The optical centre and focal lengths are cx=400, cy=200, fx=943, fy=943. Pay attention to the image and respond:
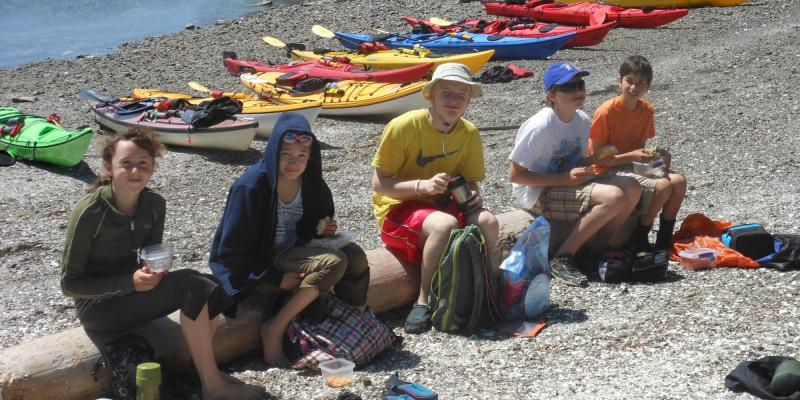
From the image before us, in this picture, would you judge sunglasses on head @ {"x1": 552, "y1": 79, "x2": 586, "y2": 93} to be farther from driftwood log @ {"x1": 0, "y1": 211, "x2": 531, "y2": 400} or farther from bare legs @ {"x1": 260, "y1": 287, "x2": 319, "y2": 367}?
driftwood log @ {"x1": 0, "y1": 211, "x2": 531, "y2": 400}

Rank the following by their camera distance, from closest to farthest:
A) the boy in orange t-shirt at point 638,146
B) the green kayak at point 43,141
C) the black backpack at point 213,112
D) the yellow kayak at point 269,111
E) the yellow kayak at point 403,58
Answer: the boy in orange t-shirt at point 638,146
the green kayak at point 43,141
the black backpack at point 213,112
the yellow kayak at point 269,111
the yellow kayak at point 403,58

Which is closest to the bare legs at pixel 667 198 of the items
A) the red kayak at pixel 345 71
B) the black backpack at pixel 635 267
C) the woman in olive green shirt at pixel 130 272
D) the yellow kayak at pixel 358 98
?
the black backpack at pixel 635 267

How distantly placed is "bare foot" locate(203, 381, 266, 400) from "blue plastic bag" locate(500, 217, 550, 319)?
1.59 metres

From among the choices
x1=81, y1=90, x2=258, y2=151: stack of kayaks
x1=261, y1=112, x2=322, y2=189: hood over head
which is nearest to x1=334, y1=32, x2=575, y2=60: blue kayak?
x1=81, y1=90, x2=258, y2=151: stack of kayaks

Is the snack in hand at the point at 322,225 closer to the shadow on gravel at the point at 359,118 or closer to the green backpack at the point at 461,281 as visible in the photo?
the green backpack at the point at 461,281

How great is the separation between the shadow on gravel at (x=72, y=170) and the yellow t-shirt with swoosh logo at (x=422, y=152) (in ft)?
16.9

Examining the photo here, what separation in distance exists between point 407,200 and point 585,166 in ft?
4.40

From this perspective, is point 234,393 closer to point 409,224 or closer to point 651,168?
point 409,224

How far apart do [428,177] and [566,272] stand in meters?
1.10

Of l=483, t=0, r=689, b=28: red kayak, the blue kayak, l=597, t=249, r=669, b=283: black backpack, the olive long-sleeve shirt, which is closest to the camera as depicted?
the olive long-sleeve shirt

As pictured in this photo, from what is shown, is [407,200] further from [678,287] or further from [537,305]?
[678,287]

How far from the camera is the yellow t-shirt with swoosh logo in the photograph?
5387mm

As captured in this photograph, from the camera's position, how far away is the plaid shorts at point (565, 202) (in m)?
5.98

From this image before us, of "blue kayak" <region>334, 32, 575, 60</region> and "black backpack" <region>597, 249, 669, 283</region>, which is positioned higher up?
"blue kayak" <region>334, 32, 575, 60</region>
